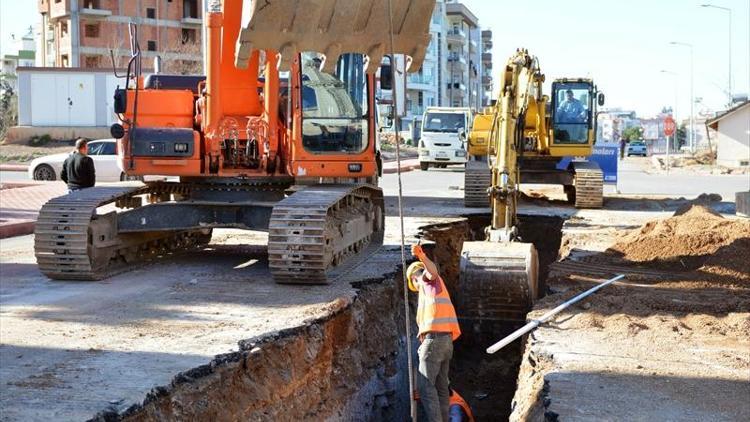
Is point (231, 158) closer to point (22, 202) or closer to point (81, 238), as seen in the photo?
point (81, 238)

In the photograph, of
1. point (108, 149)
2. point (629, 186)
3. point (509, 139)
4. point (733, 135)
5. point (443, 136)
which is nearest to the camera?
point (509, 139)

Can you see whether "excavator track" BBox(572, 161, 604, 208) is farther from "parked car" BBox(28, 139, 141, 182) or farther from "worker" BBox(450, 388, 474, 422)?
"worker" BBox(450, 388, 474, 422)

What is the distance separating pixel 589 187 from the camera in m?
Result: 21.6

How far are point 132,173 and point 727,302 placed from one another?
7290 mm

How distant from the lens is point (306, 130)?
11.7m

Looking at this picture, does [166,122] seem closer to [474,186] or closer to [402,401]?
[402,401]

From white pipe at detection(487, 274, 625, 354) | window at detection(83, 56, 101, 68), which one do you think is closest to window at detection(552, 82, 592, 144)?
white pipe at detection(487, 274, 625, 354)

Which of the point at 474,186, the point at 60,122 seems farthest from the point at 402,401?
the point at 60,122

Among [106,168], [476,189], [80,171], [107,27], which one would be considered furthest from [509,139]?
[107,27]

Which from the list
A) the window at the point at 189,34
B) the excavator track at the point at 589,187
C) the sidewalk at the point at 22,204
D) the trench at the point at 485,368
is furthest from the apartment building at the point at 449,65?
the trench at the point at 485,368

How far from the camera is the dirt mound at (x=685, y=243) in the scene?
1320cm

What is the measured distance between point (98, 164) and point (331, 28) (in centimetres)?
2023

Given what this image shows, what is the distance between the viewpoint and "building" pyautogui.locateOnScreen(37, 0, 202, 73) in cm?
7300

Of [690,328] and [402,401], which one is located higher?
[690,328]
